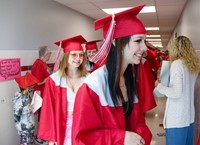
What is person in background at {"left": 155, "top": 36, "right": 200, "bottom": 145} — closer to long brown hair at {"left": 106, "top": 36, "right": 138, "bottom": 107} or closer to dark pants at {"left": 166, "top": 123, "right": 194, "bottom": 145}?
dark pants at {"left": 166, "top": 123, "right": 194, "bottom": 145}

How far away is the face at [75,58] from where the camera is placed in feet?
7.53

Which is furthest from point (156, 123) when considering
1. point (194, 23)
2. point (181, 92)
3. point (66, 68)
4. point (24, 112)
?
point (66, 68)

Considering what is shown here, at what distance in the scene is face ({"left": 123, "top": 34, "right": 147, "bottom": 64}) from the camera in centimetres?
117

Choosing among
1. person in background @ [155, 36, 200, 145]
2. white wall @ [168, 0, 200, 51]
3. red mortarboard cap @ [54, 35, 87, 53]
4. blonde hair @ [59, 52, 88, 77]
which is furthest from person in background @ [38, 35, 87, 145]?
white wall @ [168, 0, 200, 51]

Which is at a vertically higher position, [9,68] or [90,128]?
[9,68]

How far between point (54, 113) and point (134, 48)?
1.15 meters

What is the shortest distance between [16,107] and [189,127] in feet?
7.10

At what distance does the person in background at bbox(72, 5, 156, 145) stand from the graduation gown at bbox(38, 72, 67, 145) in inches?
33.0

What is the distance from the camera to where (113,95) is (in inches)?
46.6

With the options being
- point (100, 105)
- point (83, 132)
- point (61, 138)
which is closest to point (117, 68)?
point (100, 105)

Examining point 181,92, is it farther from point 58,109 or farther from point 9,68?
point 9,68

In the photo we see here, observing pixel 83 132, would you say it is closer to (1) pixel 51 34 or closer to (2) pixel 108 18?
(2) pixel 108 18

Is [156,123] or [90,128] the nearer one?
[90,128]

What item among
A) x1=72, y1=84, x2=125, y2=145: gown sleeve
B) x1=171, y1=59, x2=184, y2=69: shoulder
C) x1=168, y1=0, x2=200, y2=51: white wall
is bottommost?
x1=72, y1=84, x2=125, y2=145: gown sleeve
